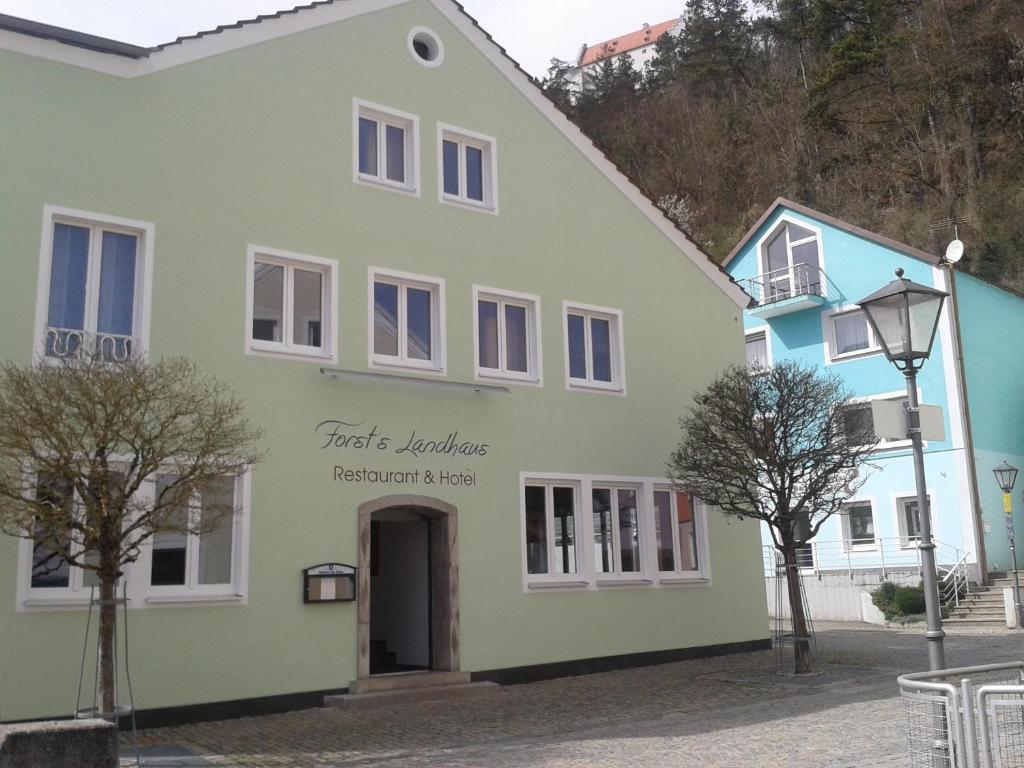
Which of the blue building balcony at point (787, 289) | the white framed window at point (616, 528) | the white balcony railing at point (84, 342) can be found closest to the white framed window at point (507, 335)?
the white framed window at point (616, 528)

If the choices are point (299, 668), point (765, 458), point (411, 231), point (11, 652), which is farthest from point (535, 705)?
point (411, 231)

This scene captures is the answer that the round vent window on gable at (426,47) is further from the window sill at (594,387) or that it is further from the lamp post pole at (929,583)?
the lamp post pole at (929,583)

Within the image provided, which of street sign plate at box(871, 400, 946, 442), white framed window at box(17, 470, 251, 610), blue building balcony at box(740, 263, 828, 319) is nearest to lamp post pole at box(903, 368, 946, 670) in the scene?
street sign plate at box(871, 400, 946, 442)

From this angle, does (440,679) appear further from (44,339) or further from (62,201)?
A: (62,201)

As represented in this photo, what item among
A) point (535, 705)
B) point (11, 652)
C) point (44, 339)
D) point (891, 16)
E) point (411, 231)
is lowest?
point (535, 705)

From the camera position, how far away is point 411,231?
15.1m

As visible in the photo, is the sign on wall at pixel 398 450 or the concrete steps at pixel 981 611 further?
the concrete steps at pixel 981 611

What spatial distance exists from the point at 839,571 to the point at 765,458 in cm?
1457

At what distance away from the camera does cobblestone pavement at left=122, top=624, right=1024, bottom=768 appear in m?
9.19

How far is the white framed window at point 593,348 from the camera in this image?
1684 cm

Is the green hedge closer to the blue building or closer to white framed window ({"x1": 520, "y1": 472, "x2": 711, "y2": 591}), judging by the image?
the blue building

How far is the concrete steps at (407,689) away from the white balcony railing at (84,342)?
4.81m

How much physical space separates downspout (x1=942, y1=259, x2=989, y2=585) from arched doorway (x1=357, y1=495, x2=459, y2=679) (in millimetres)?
16071

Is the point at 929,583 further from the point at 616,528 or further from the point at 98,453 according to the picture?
the point at 616,528
